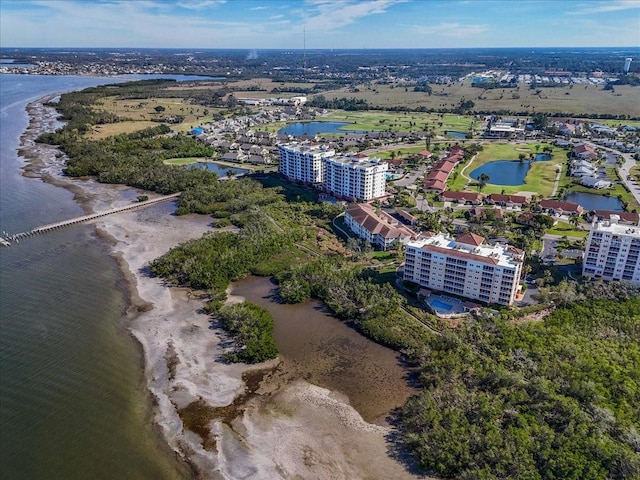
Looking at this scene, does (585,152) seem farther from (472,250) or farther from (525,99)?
(525,99)

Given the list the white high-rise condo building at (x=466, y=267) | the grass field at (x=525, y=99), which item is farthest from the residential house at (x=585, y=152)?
the white high-rise condo building at (x=466, y=267)

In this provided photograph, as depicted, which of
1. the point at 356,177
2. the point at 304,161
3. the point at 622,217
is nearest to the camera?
the point at 622,217

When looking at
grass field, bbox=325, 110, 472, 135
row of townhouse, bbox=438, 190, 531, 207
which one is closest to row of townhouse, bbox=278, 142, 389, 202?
row of townhouse, bbox=438, 190, 531, 207

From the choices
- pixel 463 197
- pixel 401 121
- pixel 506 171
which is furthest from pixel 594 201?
pixel 401 121

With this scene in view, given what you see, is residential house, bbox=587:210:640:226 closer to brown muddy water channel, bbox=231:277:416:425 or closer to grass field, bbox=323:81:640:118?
brown muddy water channel, bbox=231:277:416:425

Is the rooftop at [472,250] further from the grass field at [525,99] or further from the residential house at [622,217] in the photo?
the grass field at [525,99]

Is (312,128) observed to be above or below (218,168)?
above
